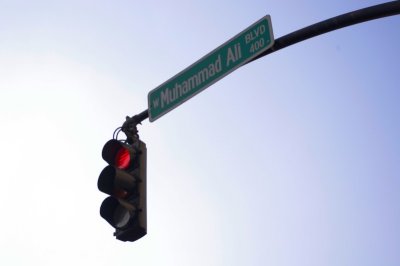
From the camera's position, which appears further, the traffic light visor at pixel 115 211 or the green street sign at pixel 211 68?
the green street sign at pixel 211 68

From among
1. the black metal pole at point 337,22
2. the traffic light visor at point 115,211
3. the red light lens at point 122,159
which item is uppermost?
the black metal pole at point 337,22

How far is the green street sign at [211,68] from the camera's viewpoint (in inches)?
207

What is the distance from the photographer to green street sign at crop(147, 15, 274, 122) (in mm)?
5250

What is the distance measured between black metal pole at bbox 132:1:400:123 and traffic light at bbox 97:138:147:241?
1.63 metres

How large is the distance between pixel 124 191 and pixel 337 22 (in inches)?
98.2

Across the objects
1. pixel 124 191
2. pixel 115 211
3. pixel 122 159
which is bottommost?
pixel 115 211

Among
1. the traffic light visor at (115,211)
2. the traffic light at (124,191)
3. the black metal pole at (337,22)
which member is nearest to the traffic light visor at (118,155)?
the traffic light at (124,191)

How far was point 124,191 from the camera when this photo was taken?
5.25 meters

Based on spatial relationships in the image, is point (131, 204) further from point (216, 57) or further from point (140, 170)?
point (216, 57)

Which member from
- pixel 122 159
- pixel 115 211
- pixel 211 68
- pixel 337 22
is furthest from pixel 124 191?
pixel 337 22

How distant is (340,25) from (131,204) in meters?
2.49

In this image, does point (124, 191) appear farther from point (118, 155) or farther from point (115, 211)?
point (118, 155)

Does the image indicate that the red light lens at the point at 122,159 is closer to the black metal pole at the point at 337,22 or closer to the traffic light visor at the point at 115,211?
the traffic light visor at the point at 115,211

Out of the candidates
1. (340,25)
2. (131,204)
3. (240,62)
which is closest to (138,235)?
(131,204)
